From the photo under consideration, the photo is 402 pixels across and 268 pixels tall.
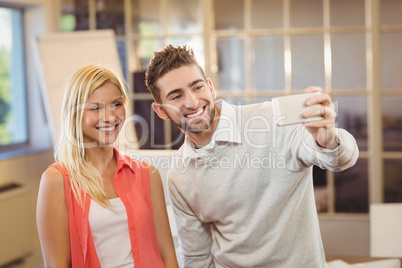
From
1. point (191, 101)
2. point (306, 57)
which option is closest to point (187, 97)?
point (191, 101)

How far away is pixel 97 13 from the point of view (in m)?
3.84

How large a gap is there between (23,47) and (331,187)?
258 centimetres

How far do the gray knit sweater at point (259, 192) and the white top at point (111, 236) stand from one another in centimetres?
23

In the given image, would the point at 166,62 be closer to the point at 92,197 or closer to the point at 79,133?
the point at 79,133

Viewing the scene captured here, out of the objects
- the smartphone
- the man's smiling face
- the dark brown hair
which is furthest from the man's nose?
the smartphone

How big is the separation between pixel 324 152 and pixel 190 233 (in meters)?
0.60

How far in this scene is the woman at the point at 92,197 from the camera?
1.49 metres

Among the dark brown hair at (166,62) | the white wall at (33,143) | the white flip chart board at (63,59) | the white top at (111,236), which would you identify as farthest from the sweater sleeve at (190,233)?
the white wall at (33,143)

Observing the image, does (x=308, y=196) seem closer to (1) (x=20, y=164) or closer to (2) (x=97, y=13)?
(1) (x=20, y=164)

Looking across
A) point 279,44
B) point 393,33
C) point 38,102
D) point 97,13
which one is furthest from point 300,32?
point 38,102

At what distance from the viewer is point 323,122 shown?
3.94ft

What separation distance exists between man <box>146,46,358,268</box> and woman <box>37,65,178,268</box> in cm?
16

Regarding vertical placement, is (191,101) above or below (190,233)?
above

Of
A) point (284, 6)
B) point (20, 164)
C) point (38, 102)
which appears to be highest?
point (284, 6)
